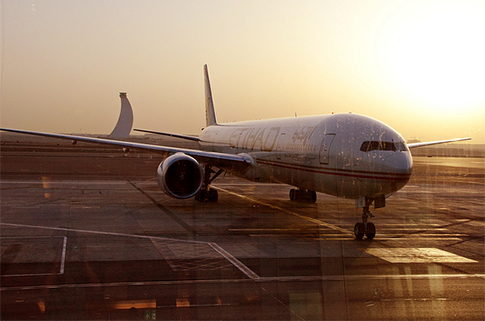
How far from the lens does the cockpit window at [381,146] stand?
1427cm

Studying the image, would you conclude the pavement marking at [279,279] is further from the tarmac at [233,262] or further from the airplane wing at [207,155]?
the airplane wing at [207,155]

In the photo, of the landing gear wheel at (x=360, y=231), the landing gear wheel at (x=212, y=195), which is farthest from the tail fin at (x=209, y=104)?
the landing gear wheel at (x=360, y=231)

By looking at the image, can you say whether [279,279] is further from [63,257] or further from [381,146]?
[381,146]

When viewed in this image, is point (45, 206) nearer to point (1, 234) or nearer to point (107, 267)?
point (1, 234)

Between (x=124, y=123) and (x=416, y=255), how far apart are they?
425ft

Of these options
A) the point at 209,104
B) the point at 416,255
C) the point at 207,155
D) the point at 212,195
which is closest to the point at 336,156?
the point at 416,255

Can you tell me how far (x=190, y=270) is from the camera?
10.5 metres

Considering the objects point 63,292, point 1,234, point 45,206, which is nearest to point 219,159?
point 45,206

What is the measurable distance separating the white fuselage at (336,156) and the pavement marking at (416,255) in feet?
5.76

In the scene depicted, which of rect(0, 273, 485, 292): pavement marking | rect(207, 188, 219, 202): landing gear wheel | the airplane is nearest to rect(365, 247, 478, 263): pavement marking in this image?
rect(0, 273, 485, 292): pavement marking

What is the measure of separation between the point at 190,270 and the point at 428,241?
7837 millimetres

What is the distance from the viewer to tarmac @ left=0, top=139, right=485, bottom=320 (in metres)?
8.30

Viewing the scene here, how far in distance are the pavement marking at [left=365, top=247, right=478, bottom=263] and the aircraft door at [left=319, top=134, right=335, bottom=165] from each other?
3.34 metres

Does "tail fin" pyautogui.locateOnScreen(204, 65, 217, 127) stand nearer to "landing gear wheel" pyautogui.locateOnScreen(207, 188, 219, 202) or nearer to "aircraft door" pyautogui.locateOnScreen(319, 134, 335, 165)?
"landing gear wheel" pyautogui.locateOnScreen(207, 188, 219, 202)
